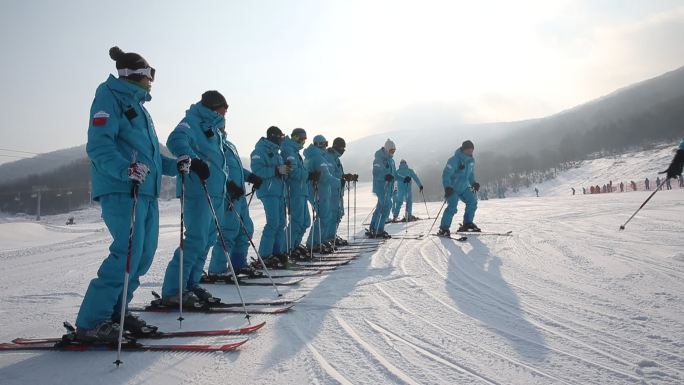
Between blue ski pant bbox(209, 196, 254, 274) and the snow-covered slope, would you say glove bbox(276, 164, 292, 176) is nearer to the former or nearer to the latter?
blue ski pant bbox(209, 196, 254, 274)

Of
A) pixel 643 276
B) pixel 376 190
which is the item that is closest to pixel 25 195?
pixel 376 190

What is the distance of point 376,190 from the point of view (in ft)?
36.5

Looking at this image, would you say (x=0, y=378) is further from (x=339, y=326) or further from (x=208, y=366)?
(x=339, y=326)

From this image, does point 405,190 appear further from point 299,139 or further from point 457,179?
point 299,139

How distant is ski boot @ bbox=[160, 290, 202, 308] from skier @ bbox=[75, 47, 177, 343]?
79cm

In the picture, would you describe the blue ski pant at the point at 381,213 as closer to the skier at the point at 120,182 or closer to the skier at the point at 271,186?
the skier at the point at 271,186

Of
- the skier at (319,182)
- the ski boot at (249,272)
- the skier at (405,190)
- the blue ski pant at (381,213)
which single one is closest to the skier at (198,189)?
the ski boot at (249,272)

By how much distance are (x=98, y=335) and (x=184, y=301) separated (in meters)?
1.09

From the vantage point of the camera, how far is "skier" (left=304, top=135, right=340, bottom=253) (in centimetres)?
841

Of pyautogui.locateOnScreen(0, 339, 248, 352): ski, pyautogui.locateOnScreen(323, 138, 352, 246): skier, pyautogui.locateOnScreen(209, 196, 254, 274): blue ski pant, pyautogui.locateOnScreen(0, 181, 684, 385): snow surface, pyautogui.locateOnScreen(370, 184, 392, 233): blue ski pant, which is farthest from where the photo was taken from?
pyautogui.locateOnScreen(370, 184, 392, 233): blue ski pant

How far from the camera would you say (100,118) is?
299 centimetres

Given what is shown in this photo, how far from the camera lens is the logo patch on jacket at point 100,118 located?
298 cm

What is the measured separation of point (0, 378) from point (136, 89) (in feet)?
6.88

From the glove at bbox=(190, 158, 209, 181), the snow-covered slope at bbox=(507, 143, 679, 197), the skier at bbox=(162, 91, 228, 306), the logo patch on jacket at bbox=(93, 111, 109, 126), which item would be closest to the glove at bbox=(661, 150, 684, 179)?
the skier at bbox=(162, 91, 228, 306)
